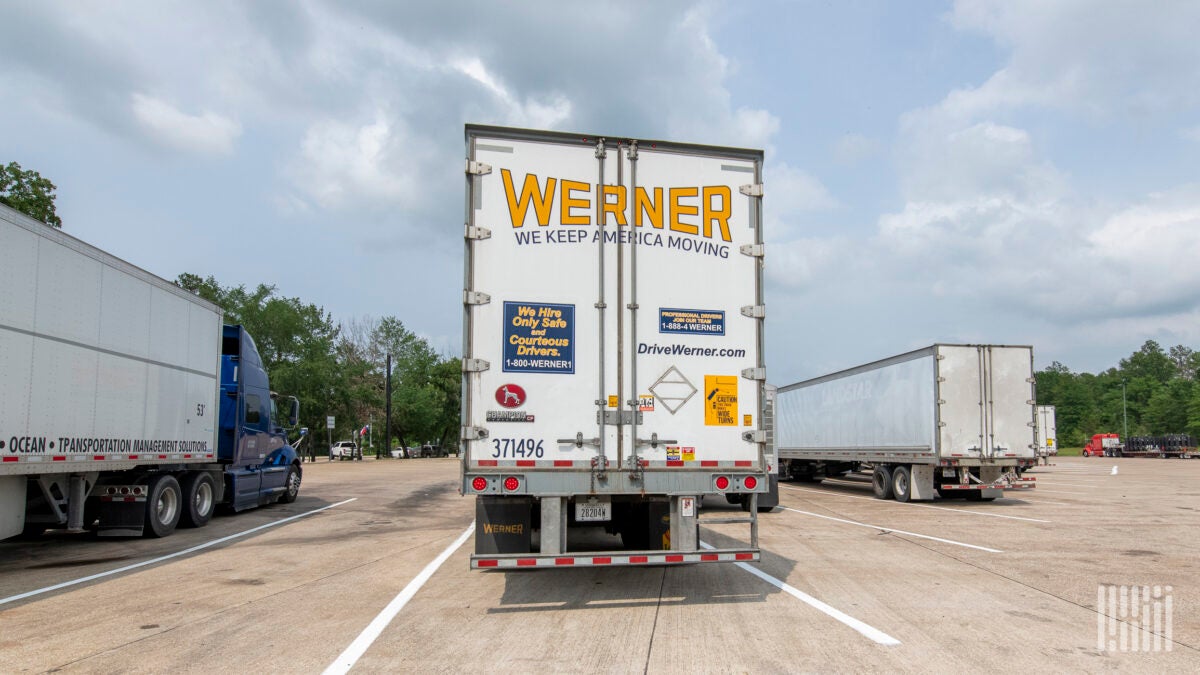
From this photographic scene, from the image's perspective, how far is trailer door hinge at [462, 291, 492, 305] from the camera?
6863 millimetres

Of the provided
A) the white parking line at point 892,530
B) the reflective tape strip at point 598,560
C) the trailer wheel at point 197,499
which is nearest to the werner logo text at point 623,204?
the reflective tape strip at point 598,560

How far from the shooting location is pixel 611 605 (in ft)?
22.9

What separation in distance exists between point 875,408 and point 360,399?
4846cm

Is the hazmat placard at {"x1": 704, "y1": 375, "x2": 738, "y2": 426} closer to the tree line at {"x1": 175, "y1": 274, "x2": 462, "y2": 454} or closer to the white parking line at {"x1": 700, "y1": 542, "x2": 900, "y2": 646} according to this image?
the white parking line at {"x1": 700, "y1": 542, "x2": 900, "y2": 646}

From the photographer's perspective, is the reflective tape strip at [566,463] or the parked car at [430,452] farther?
the parked car at [430,452]

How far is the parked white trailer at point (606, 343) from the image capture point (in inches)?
268

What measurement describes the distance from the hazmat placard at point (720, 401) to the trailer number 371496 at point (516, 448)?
5.32ft

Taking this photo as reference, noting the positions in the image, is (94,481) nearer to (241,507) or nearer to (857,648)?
(241,507)

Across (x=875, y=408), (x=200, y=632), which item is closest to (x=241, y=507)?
(x=200, y=632)

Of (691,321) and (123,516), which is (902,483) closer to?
(691,321)

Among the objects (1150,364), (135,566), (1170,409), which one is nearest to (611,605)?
(135,566)

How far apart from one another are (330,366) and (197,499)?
1808 inches

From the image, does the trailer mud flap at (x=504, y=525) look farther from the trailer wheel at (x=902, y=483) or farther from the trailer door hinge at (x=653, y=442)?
the trailer wheel at (x=902, y=483)

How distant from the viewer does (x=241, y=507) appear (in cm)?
1541
